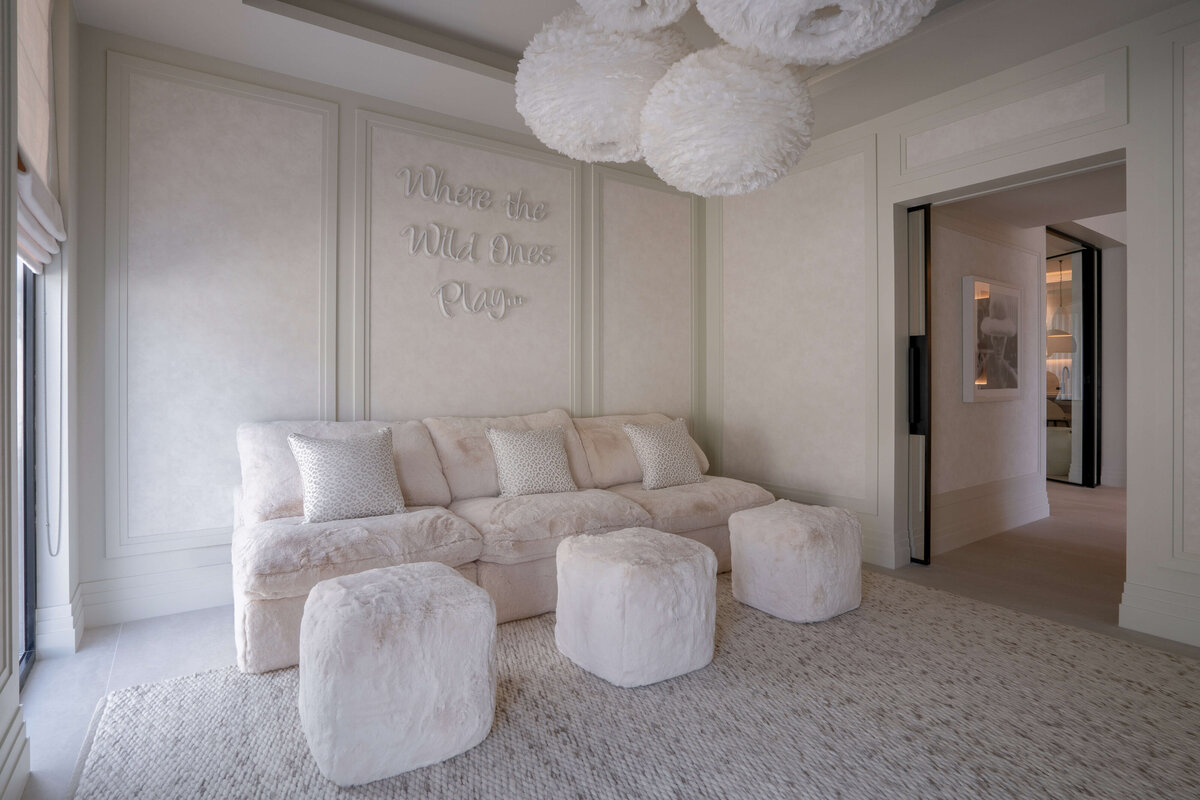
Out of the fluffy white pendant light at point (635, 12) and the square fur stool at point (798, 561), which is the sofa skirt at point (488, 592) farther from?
the fluffy white pendant light at point (635, 12)

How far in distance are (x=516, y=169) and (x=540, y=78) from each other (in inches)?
82.5

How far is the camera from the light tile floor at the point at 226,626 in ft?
6.49

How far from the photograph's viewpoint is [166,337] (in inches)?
118

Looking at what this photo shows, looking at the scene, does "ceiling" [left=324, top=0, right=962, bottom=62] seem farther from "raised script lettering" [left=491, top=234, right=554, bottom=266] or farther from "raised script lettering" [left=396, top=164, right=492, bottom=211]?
"raised script lettering" [left=491, top=234, right=554, bottom=266]

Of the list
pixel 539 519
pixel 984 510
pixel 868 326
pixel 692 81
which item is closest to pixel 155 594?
pixel 539 519

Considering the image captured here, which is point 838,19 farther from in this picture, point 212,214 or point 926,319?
point 212,214

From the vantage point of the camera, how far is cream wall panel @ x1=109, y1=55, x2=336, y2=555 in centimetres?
292

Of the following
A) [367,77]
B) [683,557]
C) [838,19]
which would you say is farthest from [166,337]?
[838,19]

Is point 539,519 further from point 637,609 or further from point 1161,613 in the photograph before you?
point 1161,613

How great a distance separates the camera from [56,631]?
2.52 m

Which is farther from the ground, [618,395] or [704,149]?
[704,149]

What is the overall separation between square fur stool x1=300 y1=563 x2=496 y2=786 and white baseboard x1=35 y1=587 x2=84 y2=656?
1371 mm

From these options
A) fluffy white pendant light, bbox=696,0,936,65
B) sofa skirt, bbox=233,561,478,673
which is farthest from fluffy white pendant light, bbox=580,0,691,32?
sofa skirt, bbox=233,561,478,673

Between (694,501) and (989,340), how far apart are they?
2.80 metres
